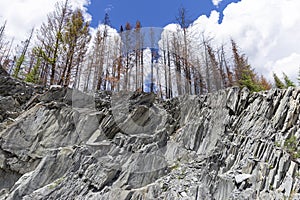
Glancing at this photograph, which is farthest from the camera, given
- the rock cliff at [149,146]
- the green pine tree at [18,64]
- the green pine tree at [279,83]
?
the green pine tree at [18,64]

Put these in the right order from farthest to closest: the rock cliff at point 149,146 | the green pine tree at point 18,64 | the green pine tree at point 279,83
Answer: the green pine tree at point 18,64 < the green pine tree at point 279,83 < the rock cliff at point 149,146

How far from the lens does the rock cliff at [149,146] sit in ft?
22.4

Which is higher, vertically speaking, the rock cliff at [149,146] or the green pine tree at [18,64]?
the green pine tree at [18,64]

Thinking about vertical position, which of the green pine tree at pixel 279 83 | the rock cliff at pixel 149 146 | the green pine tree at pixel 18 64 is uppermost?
the green pine tree at pixel 18 64

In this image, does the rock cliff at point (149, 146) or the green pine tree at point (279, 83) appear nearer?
the rock cliff at point (149, 146)

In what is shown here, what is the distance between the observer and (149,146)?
870cm

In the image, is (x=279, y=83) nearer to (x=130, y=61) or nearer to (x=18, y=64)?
(x=130, y=61)

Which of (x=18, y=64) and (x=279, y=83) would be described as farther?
(x=18, y=64)

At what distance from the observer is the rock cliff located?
6.82 m

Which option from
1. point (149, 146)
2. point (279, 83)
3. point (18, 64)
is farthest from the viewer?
point (18, 64)

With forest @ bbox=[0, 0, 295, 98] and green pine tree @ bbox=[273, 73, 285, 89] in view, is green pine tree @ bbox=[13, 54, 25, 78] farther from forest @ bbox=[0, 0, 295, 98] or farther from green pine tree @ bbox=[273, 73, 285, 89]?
green pine tree @ bbox=[273, 73, 285, 89]

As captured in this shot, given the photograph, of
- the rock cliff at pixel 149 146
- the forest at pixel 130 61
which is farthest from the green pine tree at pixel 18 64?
the rock cliff at pixel 149 146

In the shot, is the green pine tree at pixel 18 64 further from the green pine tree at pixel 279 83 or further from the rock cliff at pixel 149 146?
the green pine tree at pixel 279 83

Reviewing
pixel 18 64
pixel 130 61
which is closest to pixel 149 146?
pixel 130 61
